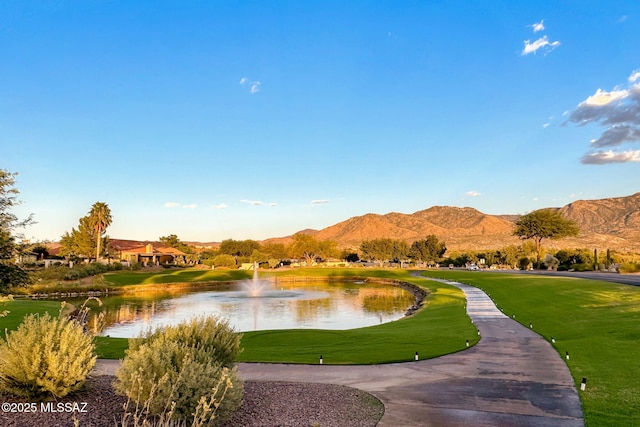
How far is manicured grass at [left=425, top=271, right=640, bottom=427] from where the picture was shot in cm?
1009

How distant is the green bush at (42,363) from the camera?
8633 millimetres

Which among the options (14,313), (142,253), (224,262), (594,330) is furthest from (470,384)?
(142,253)

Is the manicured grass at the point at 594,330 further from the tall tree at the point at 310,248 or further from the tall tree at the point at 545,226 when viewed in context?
the tall tree at the point at 310,248

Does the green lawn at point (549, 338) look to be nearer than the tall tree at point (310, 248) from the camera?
Yes

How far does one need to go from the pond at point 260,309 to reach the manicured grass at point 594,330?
10.8 m

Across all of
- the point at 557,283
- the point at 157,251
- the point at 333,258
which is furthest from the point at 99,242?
the point at 557,283

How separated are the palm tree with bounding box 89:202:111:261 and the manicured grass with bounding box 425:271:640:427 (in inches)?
2858

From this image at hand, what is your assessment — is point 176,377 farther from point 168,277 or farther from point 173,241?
point 173,241

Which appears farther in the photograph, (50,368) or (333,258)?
(333,258)

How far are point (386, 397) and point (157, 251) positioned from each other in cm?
11317

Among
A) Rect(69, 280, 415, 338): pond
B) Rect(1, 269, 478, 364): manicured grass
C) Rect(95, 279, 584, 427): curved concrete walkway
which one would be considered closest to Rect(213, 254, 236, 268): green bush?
Rect(69, 280, 415, 338): pond

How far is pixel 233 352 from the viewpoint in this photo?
10.6 meters

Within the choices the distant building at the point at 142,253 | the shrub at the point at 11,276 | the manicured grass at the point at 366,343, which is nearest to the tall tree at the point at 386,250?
the distant building at the point at 142,253

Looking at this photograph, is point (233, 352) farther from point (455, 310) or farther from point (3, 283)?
point (455, 310)
